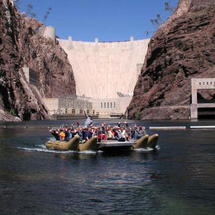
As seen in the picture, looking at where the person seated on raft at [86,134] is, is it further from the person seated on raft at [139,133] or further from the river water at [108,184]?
the person seated on raft at [139,133]

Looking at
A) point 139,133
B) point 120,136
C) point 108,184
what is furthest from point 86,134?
point 108,184

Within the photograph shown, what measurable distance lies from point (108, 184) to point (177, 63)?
11787cm

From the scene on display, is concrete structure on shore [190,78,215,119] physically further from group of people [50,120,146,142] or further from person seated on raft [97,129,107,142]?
person seated on raft [97,129,107,142]

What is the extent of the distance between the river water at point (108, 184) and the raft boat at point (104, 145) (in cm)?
163

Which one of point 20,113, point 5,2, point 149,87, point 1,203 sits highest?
point 5,2

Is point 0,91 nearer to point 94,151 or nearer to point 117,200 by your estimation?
point 94,151

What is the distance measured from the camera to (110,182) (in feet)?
81.7

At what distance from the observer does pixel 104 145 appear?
39312 millimetres

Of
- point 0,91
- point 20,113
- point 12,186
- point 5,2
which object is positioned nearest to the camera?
point 12,186

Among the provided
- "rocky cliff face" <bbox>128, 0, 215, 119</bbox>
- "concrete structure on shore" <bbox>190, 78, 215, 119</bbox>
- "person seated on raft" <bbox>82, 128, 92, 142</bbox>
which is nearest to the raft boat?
"person seated on raft" <bbox>82, 128, 92, 142</bbox>

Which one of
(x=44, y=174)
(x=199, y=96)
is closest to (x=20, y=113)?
(x=199, y=96)

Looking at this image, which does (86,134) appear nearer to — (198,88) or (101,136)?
(101,136)

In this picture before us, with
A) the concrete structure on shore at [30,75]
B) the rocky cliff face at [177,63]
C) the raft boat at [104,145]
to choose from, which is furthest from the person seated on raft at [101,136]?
the concrete structure on shore at [30,75]

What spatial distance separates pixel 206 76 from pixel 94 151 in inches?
3793
